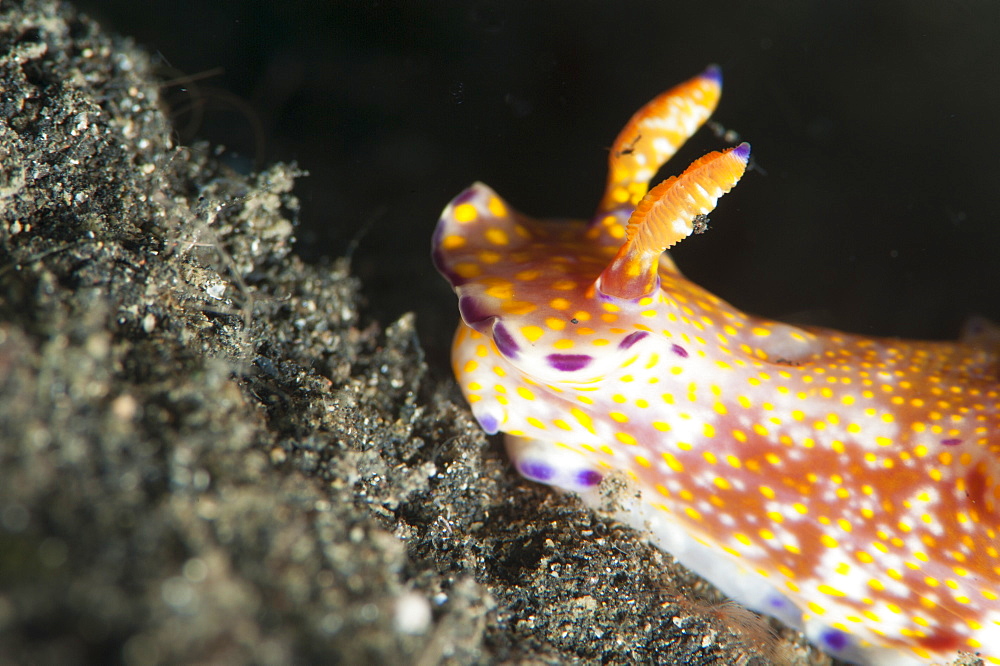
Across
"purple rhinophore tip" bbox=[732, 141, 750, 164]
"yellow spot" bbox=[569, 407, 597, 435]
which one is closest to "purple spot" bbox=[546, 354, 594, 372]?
"yellow spot" bbox=[569, 407, 597, 435]

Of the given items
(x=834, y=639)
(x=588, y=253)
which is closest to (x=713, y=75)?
(x=588, y=253)

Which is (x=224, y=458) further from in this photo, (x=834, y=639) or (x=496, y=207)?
(x=834, y=639)

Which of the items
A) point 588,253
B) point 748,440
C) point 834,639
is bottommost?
point 834,639

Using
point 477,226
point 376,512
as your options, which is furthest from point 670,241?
point 376,512

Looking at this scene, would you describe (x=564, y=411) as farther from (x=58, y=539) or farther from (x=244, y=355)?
(x=58, y=539)

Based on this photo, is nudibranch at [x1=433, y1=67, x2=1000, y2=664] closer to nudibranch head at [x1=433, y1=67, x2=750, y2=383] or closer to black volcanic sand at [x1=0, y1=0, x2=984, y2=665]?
nudibranch head at [x1=433, y1=67, x2=750, y2=383]
